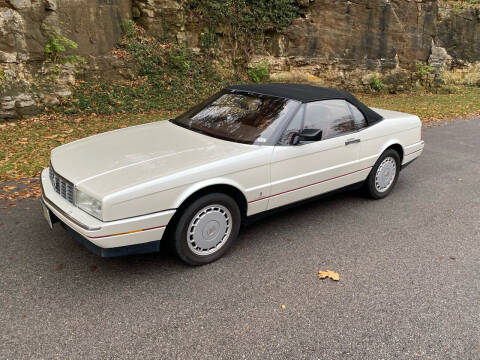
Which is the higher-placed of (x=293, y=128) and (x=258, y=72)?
(x=258, y=72)

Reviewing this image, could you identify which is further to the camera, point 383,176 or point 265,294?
point 383,176

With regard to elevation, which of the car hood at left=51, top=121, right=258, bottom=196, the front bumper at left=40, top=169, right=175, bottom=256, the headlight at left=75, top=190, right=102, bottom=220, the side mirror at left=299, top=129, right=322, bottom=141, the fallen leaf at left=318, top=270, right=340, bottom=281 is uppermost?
the side mirror at left=299, top=129, right=322, bottom=141

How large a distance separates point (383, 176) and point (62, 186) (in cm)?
383

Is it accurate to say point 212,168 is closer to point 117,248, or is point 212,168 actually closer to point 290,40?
point 117,248

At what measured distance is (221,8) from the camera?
12477 mm

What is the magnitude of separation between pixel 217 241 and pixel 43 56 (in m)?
8.11

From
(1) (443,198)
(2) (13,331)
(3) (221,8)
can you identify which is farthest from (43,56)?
(1) (443,198)

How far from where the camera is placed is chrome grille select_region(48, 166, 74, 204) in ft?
Answer: 10.4

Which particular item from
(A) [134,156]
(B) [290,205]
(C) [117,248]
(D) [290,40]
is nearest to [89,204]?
(C) [117,248]

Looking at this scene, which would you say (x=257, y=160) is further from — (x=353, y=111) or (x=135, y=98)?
(x=135, y=98)

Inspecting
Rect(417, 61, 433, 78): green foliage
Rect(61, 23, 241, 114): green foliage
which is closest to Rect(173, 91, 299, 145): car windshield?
Rect(61, 23, 241, 114): green foliage

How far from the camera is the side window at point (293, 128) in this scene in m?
3.80

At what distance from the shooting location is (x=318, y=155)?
404 centimetres

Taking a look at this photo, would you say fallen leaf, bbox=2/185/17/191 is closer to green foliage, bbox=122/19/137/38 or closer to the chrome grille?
the chrome grille
